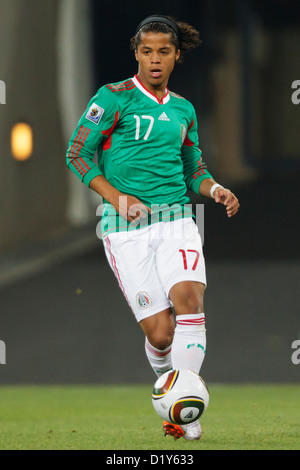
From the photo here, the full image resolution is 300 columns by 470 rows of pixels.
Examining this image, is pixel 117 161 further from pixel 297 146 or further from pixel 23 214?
pixel 297 146

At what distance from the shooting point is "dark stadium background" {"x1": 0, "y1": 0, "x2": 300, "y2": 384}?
9773 millimetres

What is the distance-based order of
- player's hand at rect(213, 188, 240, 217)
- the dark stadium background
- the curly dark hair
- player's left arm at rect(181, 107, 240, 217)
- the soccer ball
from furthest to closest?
the dark stadium background < player's left arm at rect(181, 107, 240, 217) < the curly dark hair < player's hand at rect(213, 188, 240, 217) < the soccer ball

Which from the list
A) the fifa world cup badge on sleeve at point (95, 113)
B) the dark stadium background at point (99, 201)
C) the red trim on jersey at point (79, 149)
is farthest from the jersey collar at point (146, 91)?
the dark stadium background at point (99, 201)

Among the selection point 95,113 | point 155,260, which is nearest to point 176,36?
point 95,113

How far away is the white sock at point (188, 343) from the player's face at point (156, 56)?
1.32 m

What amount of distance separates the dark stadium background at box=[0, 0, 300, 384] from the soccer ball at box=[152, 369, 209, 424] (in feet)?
15.2

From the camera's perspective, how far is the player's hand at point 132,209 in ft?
15.5

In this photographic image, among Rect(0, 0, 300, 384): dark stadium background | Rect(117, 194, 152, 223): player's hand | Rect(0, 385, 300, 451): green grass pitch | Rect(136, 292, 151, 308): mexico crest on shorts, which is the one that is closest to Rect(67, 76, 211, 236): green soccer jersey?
Rect(117, 194, 152, 223): player's hand

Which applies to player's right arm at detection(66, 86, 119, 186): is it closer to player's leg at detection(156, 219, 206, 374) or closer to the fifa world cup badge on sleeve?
the fifa world cup badge on sleeve

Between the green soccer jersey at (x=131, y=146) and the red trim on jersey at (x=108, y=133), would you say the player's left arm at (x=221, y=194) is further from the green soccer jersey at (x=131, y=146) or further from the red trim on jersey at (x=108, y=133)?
the red trim on jersey at (x=108, y=133)

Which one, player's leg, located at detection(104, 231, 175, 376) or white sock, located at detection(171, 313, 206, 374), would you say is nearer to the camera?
white sock, located at detection(171, 313, 206, 374)

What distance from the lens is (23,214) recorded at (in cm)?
1288

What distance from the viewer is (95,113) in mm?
4863

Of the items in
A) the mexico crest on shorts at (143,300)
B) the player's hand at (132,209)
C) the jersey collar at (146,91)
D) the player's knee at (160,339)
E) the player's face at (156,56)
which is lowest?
the player's knee at (160,339)
